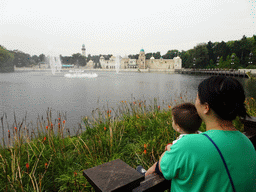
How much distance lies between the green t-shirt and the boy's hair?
802 mm

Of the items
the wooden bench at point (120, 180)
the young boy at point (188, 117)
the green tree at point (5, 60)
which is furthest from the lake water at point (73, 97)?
the green tree at point (5, 60)

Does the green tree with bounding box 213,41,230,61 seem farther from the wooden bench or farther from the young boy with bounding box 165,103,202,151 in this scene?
the wooden bench

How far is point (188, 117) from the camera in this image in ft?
6.26

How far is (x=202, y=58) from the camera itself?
207 ft

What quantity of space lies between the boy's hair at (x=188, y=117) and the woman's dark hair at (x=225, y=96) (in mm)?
765

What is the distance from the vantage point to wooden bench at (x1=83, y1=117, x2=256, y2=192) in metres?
1.22

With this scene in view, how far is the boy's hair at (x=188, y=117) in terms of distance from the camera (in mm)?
1907

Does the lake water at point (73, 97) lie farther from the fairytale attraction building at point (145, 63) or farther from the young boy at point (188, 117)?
the fairytale attraction building at point (145, 63)

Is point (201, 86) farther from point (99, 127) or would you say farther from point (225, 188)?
point (99, 127)

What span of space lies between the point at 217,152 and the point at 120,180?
0.62m

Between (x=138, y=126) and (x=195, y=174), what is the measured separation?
3689mm

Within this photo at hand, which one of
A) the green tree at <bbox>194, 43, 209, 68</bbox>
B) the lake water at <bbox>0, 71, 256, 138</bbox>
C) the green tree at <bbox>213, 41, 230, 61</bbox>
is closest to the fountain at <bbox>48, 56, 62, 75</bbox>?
the lake water at <bbox>0, 71, 256, 138</bbox>

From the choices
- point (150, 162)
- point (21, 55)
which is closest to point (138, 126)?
point (150, 162)

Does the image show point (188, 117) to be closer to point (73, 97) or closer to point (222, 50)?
point (73, 97)
